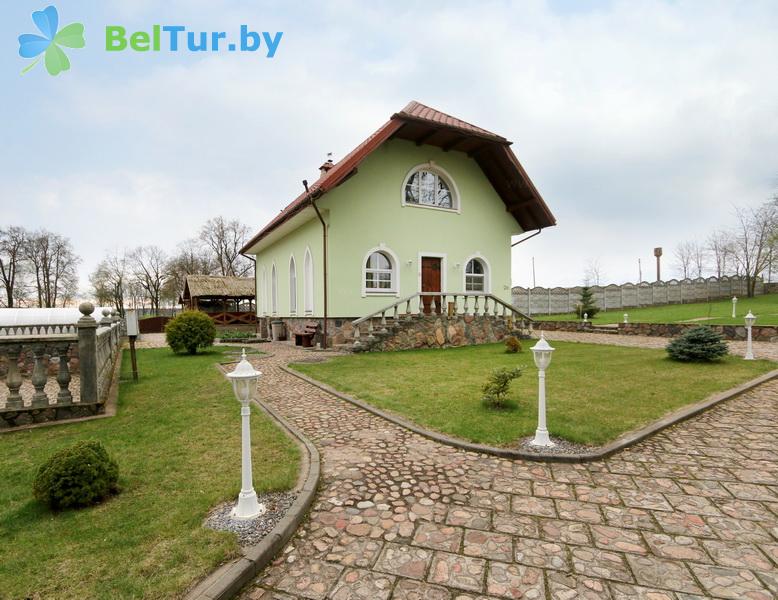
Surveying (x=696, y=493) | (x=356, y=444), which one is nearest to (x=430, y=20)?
(x=356, y=444)

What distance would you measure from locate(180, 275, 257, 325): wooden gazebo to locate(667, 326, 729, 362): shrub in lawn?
27.5m

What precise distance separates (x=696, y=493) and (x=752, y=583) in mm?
1177

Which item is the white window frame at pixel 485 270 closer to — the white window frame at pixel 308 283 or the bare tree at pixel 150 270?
the white window frame at pixel 308 283

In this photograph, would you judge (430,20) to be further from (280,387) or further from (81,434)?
(81,434)

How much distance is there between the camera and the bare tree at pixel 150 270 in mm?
46031

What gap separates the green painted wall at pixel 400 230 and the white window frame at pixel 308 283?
0.44 meters

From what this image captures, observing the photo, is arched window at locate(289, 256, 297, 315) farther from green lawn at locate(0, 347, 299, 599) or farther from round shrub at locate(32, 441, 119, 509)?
round shrub at locate(32, 441, 119, 509)

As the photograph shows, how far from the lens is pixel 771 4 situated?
22.8 feet

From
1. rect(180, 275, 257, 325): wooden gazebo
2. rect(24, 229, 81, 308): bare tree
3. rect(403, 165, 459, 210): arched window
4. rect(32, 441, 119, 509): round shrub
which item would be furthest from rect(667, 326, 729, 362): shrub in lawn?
rect(24, 229, 81, 308): bare tree

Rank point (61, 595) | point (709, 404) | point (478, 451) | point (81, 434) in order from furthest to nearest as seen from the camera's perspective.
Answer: point (709, 404) → point (81, 434) → point (478, 451) → point (61, 595)

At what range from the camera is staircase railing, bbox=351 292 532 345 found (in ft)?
39.1

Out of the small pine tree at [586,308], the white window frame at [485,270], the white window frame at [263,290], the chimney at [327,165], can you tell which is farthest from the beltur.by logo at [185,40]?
the small pine tree at [586,308]

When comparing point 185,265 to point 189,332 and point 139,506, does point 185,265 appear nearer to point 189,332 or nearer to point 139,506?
point 189,332

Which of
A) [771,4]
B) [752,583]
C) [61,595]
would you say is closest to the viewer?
[61,595]
